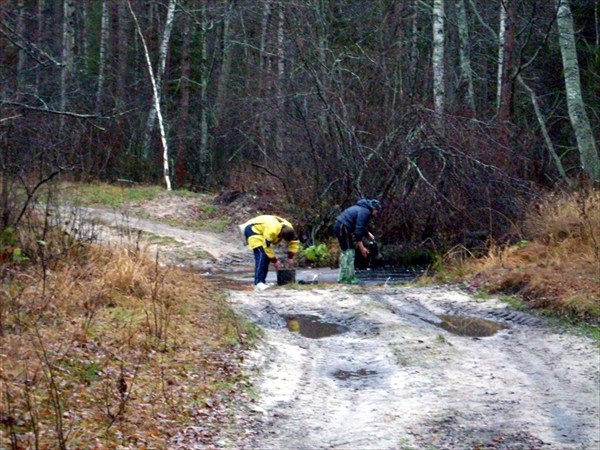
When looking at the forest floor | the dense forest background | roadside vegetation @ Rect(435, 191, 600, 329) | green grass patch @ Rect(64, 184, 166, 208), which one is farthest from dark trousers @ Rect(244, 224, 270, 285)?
green grass patch @ Rect(64, 184, 166, 208)

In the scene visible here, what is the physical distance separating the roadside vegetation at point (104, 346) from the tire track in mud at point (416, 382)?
0.58m

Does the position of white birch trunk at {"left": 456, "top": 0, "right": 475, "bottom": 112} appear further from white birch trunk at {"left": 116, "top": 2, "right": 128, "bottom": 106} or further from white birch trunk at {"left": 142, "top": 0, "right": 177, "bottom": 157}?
white birch trunk at {"left": 116, "top": 2, "right": 128, "bottom": 106}

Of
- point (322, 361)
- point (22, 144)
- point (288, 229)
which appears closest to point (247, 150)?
point (288, 229)

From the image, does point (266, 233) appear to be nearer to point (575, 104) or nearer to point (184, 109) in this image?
point (575, 104)

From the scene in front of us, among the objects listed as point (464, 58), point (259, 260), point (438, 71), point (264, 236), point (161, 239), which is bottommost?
point (161, 239)

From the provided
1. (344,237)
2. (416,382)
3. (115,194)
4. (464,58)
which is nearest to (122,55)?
(115,194)

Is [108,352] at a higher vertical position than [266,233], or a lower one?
lower

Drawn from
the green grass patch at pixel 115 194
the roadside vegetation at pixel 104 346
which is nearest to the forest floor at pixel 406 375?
the roadside vegetation at pixel 104 346

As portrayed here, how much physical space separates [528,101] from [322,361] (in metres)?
24.7

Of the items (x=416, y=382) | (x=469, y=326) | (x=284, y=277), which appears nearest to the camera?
(x=416, y=382)

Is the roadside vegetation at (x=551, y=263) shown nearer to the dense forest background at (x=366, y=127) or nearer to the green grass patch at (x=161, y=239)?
the dense forest background at (x=366, y=127)

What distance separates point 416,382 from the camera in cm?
1018

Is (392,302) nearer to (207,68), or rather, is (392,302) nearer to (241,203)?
(241,203)

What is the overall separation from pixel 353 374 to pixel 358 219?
7.13 meters
